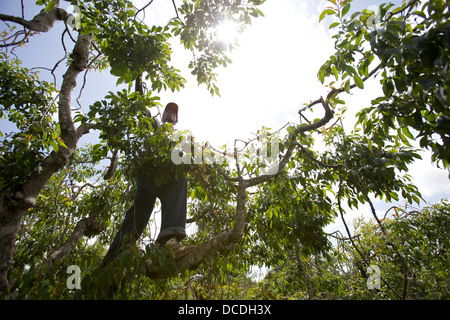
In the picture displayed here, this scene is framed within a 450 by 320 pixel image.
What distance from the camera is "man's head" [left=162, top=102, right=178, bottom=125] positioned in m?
2.87

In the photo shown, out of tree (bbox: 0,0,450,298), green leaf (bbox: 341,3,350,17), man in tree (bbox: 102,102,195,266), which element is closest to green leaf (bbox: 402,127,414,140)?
tree (bbox: 0,0,450,298)

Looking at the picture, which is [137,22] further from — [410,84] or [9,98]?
[410,84]

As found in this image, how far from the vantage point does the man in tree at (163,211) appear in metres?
1.84

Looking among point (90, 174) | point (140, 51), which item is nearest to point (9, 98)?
point (140, 51)

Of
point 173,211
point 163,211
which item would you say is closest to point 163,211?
point 163,211

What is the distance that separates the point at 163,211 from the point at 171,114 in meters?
1.40

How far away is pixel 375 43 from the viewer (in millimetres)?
1128

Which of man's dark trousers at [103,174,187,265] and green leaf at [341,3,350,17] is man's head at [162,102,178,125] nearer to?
man's dark trousers at [103,174,187,265]

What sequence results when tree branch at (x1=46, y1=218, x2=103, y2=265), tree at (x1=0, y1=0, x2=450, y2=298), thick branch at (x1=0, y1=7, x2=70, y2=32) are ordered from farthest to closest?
tree branch at (x1=46, y1=218, x2=103, y2=265) → thick branch at (x1=0, y1=7, x2=70, y2=32) → tree at (x1=0, y1=0, x2=450, y2=298)

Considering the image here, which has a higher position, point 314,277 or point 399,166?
point 399,166

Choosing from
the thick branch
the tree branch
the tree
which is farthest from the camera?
the tree branch

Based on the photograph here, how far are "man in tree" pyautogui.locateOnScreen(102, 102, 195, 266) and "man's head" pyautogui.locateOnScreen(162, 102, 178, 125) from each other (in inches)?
37.3

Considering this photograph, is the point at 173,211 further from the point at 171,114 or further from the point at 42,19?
the point at 42,19
